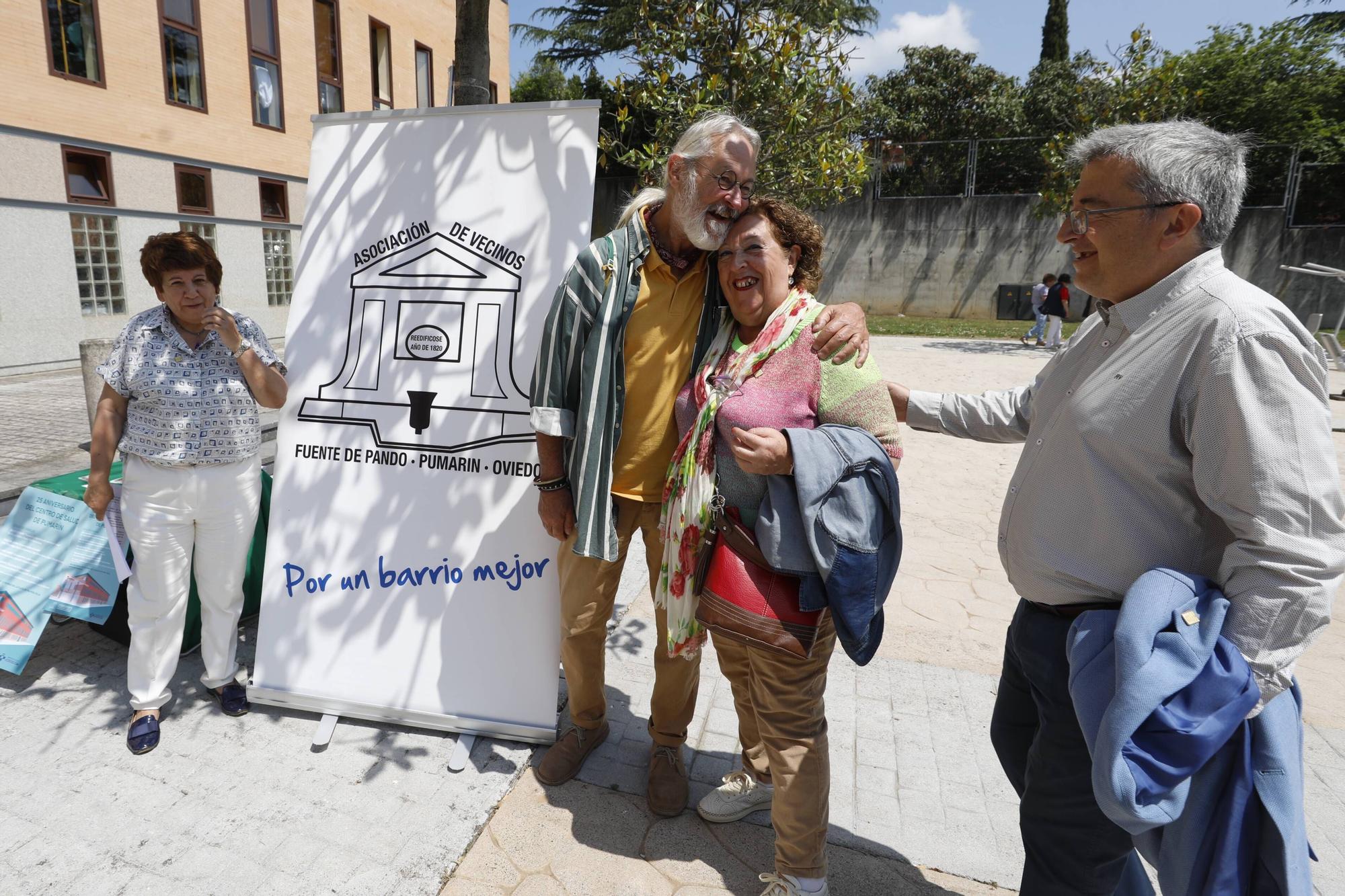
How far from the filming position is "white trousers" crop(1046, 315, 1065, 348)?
14875mm

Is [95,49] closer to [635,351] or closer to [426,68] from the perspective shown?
[426,68]

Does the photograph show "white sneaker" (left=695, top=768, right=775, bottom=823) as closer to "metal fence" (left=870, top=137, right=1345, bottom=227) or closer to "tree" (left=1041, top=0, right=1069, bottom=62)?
"metal fence" (left=870, top=137, right=1345, bottom=227)

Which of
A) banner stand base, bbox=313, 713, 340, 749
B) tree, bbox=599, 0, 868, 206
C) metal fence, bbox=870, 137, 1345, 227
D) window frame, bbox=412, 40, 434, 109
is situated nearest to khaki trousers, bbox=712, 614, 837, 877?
banner stand base, bbox=313, 713, 340, 749

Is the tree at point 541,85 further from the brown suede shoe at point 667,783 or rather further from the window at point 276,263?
the brown suede shoe at point 667,783

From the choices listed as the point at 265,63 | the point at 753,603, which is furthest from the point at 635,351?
the point at 265,63

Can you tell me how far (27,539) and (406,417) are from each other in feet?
5.91

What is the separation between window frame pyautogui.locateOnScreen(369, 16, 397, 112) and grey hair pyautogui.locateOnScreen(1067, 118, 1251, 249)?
738 inches

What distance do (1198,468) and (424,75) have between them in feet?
71.0

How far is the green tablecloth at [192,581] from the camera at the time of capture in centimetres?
326

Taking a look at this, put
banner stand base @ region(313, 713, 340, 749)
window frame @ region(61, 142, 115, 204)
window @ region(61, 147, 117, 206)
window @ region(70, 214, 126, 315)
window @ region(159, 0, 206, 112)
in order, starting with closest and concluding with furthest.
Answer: banner stand base @ region(313, 713, 340, 749)
window frame @ region(61, 142, 115, 204)
window @ region(61, 147, 117, 206)
window @ region(70, 214, 126, 315)
window @ region(159, 0, 206, 112)

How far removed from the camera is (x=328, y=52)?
1647 centimetres

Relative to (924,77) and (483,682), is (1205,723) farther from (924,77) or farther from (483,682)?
(924,77)

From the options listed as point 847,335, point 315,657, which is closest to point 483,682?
point 315,657

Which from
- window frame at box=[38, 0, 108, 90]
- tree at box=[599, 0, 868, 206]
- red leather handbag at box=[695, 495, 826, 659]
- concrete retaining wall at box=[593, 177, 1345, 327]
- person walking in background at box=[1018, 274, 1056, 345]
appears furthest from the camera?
concrete retaining wall at box=[593, 177, 1345, 327]
